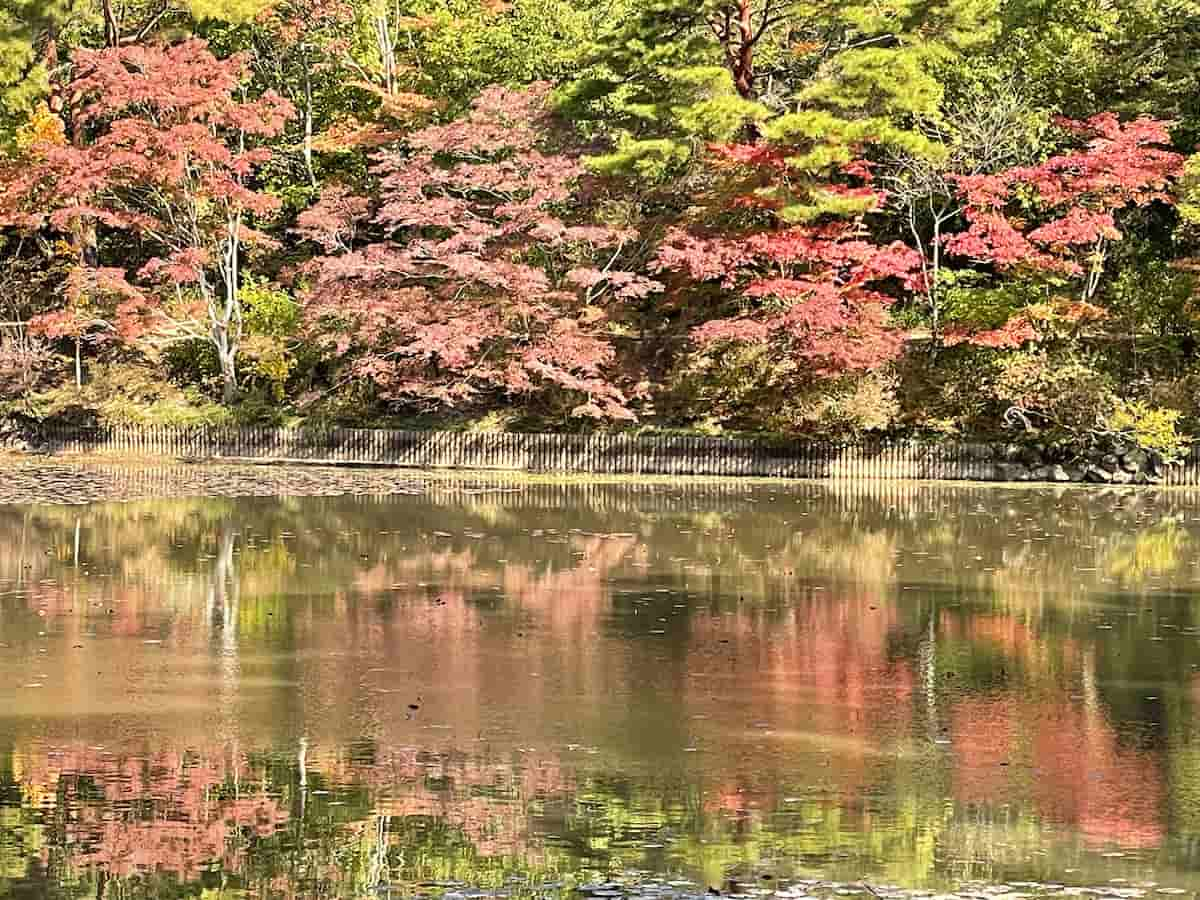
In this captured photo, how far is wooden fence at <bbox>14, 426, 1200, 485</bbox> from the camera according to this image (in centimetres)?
3419

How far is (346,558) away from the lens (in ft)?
70.4

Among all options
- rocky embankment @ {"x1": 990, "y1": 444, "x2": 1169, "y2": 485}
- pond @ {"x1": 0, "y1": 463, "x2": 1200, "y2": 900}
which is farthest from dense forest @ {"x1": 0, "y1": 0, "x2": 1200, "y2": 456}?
pond @ {"x1": 0, "y1": 463, "x2": 1200, "y2": 900}

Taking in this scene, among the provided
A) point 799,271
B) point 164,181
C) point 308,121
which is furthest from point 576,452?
point 308,121

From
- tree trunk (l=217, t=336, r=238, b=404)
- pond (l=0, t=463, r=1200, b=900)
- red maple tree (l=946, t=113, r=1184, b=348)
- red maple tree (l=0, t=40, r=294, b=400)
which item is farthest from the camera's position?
tree trunk (l=217, t=336, r=238, b=404)

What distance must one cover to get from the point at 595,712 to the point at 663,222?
26410mm

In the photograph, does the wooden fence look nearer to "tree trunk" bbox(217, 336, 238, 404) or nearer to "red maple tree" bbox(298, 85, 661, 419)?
"red maple tree" bbox(298, 85, 661, 419)

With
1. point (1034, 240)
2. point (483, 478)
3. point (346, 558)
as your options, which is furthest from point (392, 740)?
point (1034, 240)

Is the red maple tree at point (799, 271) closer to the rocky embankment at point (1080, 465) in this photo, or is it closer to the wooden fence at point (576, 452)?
the wooden fence at point (576, 452)

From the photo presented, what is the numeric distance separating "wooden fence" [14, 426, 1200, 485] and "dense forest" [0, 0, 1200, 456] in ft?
2.51

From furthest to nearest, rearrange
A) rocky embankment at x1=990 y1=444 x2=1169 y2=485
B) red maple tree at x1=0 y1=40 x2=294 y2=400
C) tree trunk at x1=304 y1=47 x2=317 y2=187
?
tree trunk at x1=304 y1=47 x2=317 y2=187, red maple tree at x1=0 y1=40 x2=294 y2=400, rocky embankment at x1=990 y1=444 x2=1169 y2=485

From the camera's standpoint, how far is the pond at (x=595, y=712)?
358 inches

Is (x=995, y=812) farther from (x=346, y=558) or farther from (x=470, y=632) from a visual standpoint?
(x=346, y=558)

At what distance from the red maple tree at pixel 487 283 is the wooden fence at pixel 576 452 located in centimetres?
97

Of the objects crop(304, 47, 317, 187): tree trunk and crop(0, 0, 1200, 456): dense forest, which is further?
crop(304, 47, 317, 187): tree trunk
